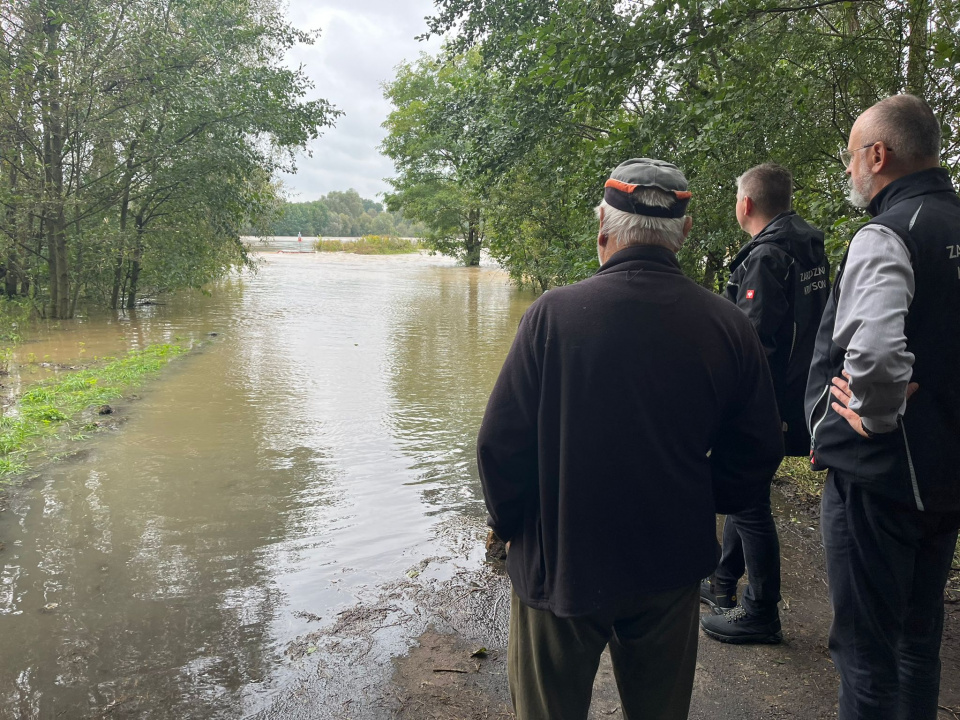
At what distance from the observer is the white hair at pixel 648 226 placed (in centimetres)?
203

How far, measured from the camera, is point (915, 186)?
7.80ft

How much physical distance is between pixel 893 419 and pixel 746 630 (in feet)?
5.80

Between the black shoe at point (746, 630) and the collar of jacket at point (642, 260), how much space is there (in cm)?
229

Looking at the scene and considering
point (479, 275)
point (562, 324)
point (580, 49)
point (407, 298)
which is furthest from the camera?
point (479, 275)

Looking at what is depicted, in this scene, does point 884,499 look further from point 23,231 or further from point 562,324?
point 23,231

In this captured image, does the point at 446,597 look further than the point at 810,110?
No

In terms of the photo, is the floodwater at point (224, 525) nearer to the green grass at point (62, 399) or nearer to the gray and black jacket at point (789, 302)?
the green grass at point (62, 399)

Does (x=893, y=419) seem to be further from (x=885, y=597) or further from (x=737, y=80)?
(x=737, y=80)

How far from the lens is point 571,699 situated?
2.04m

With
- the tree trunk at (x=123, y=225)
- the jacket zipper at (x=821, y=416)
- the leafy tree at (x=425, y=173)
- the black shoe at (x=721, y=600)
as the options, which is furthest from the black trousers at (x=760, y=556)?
the leafy tree at (x=425, y=173)

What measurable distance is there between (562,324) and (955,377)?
1303 millimetres

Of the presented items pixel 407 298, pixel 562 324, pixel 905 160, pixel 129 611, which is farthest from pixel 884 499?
pixel 407 298

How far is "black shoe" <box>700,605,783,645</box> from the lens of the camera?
3570 millimetres

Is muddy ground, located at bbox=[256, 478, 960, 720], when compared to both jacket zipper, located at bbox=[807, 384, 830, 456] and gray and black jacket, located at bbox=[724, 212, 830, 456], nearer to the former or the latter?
gray and black jacket, located at bbox=[724, 212, 830, 456]
